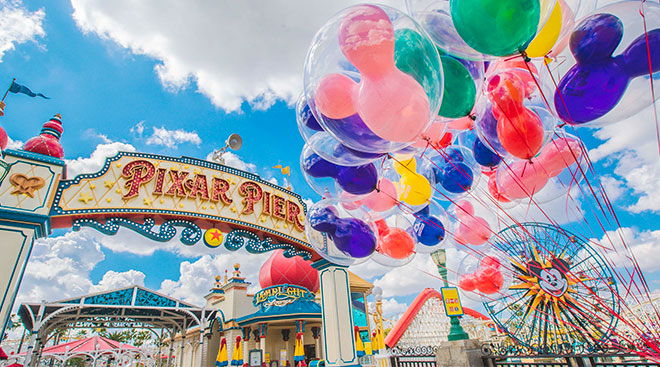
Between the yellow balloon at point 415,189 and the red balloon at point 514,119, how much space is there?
109cm

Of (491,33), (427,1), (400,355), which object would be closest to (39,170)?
(427,1)

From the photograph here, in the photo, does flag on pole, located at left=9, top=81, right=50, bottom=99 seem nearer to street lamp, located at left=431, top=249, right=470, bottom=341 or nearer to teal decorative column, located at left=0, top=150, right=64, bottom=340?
teal decorative column, located at left=0, top=150, right=64, bottom=340

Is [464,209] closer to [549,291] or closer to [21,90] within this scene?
[549,291]

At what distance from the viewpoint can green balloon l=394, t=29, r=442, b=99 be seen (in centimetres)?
173

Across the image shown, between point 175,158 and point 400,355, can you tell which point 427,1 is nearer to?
point 175,158

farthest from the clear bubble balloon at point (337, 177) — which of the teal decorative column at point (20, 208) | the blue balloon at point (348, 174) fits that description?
the teal decorative column at point (20, 208)

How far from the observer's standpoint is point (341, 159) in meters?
2.49

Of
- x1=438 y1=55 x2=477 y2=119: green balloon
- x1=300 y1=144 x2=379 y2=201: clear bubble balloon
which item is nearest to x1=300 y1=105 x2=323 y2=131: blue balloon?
x1=300 y1=144 x2=379 y2=201: clear bubble balloon

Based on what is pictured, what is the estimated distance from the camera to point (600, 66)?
→ 1.83 metres

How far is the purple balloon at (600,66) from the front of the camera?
1771 mm

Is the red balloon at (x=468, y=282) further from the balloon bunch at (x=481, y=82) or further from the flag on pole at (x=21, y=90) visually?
the flag on pole at (x=21, y=90)

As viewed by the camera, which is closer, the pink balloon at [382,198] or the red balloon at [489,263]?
the pink balloon at [382,198]

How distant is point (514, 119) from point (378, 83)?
110cm

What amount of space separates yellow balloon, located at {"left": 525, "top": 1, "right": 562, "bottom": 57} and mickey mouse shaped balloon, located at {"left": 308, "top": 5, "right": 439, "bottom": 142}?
2.69ft
